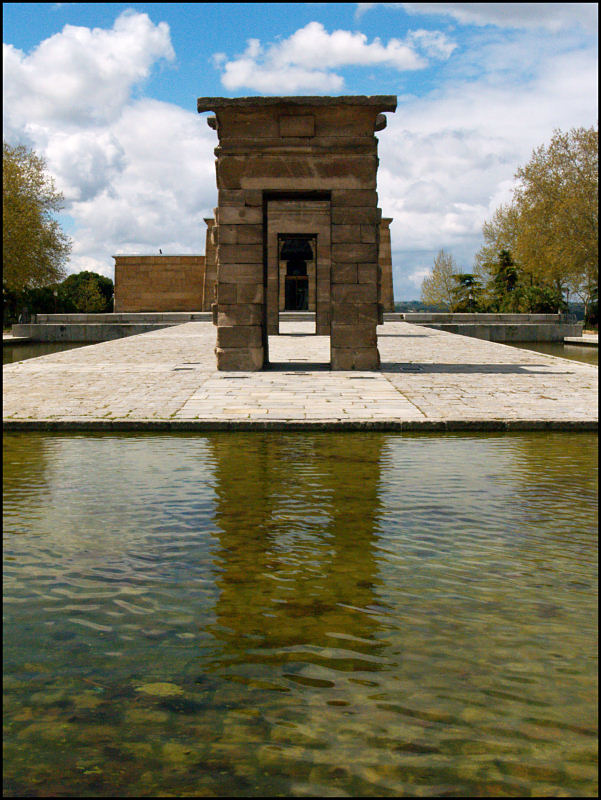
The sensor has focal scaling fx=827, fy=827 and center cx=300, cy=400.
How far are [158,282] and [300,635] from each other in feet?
158

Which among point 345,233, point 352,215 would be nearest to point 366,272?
point 345,233

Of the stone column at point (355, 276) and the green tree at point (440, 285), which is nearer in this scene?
the stone column at point (355, 276)

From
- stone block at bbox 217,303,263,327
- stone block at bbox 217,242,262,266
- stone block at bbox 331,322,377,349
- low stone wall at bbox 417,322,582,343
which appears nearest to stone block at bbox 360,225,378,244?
stone block at bbox 217,242,262,266

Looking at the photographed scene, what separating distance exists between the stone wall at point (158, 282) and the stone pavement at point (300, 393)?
107 ft

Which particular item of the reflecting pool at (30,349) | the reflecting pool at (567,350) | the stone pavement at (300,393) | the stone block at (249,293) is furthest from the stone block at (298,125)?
the reflecting pool at (567,350)

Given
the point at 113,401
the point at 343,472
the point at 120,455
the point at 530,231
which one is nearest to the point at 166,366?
the point at 113,401

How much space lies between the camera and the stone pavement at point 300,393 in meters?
8.39

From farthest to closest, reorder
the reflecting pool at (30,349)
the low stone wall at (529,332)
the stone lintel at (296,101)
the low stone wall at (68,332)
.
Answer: the low stone wall at (529,332) < the low stone wall at (68,332) < the reflecting pool at (30,349) < the stone lintel at (296,101)

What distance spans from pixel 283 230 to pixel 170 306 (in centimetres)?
2704

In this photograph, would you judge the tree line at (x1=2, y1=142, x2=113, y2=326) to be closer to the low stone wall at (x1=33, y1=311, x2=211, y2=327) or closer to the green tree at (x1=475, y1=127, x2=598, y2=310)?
the low stone wall at (x1=33, y1=311, x2=211, y2=327)

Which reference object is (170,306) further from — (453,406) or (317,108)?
(453,406)

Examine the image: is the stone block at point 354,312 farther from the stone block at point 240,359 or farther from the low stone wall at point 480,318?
the low stone wall at point 480,318

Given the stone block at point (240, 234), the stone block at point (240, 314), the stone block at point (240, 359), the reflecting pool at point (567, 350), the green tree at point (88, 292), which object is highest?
the green tree at point (88, 292)

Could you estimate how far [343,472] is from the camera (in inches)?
254
